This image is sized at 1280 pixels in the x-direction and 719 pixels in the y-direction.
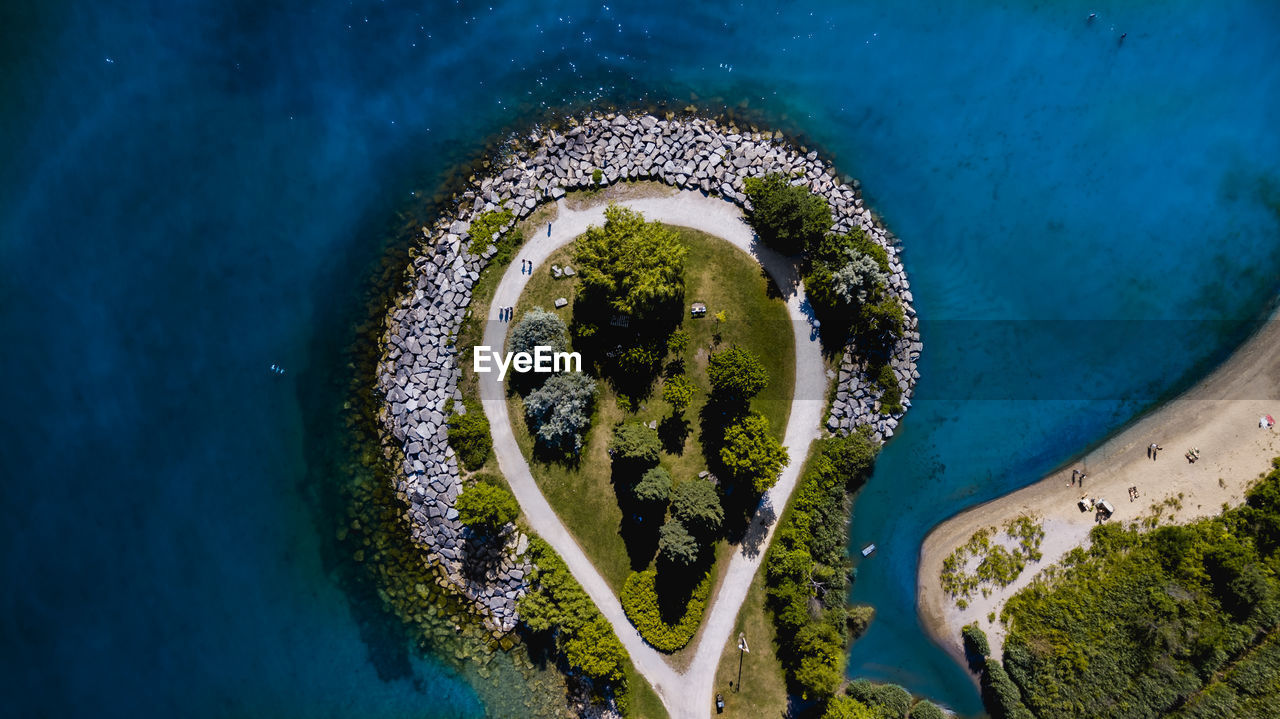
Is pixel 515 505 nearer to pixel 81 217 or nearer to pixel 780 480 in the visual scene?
pixel 780 480

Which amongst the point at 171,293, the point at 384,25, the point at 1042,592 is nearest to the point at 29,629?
the point at 171,293

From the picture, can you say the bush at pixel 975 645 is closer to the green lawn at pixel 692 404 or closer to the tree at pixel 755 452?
the green lawn at pixel 692 404

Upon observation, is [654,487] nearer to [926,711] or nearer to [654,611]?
[654,611]


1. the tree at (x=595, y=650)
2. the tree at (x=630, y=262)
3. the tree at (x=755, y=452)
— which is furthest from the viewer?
the tree at (x=595, y=650)

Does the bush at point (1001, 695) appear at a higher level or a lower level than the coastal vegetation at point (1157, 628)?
lower

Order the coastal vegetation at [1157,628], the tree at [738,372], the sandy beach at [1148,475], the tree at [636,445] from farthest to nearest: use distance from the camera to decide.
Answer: the sandy beach at [1148,475] < the coastal vegetation at [1157,628] < the tree at [636,445] < the tree at [738,372]

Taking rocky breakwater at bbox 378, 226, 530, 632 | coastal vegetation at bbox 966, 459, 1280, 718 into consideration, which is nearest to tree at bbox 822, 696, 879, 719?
coastal vegetation at bbox 966, 459, 1280, 718

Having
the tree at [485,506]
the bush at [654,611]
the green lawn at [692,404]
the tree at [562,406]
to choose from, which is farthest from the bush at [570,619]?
the tree at [562,406]
